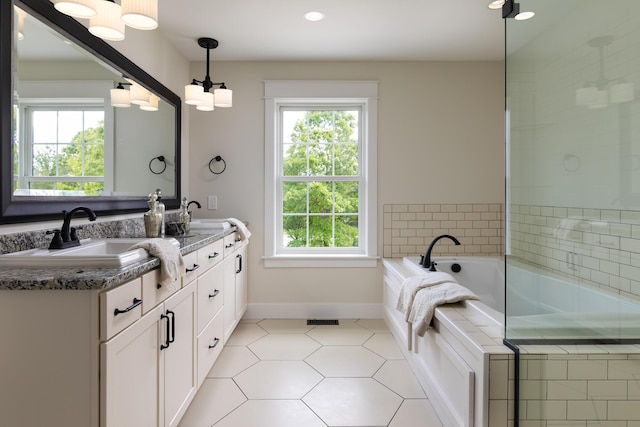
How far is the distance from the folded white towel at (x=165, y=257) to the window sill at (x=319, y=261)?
6.25 feet

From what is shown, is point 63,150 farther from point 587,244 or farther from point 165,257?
point 587,244

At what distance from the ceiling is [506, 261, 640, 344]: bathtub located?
6.28 ft

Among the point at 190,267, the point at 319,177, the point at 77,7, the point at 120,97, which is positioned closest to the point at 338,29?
the point at 319,177

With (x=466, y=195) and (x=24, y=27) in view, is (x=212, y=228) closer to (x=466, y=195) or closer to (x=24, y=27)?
(x=24, y=27)

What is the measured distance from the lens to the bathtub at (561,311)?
129 centimetres

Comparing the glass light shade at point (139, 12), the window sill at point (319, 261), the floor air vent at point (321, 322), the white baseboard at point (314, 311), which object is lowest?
the floor air vent at point (321, 322)

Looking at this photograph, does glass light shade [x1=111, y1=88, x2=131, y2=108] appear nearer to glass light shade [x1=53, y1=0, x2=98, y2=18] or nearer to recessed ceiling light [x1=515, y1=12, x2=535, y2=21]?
glass light shade [x1=53, y1=0, x2=98, y2=18]

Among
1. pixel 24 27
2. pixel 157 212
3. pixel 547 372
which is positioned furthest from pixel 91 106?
pixel 547 372

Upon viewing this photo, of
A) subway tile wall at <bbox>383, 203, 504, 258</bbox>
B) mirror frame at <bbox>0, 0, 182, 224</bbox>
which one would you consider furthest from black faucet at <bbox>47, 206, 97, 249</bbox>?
subway tile wall at <bbox>383, 203, 504, 258</bbox>

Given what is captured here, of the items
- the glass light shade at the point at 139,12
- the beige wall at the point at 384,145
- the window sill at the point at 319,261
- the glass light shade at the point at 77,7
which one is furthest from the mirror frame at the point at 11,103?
the window sill at the point at 319,261

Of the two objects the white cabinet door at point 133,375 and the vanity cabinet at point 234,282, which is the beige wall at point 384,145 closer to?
the vanity cabinet at point 234,282

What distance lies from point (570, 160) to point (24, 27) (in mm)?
2235

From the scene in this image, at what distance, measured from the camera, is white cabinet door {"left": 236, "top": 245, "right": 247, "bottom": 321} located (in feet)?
9.86

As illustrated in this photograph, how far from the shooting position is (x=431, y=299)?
202 centimetres
